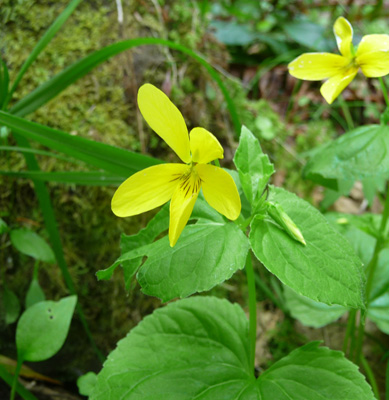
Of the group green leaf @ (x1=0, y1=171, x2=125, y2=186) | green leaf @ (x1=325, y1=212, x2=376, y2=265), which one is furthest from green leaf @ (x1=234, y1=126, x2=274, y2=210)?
green leaf @ (x1=325, y1=212, x2=376, y2=265)

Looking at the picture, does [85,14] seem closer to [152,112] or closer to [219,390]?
[152,112]

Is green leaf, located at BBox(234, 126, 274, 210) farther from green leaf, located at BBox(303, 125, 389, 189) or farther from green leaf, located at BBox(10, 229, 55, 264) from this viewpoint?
green leaf, located at BBox(10, 229, 55, 264)

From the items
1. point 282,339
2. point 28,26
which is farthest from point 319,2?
point 282,339

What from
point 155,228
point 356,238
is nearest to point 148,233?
point 155,228

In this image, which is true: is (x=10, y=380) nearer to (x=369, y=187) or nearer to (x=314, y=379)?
(x=314, y=379)

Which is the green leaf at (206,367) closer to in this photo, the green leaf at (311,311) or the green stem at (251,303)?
the green stem at (251,303)
